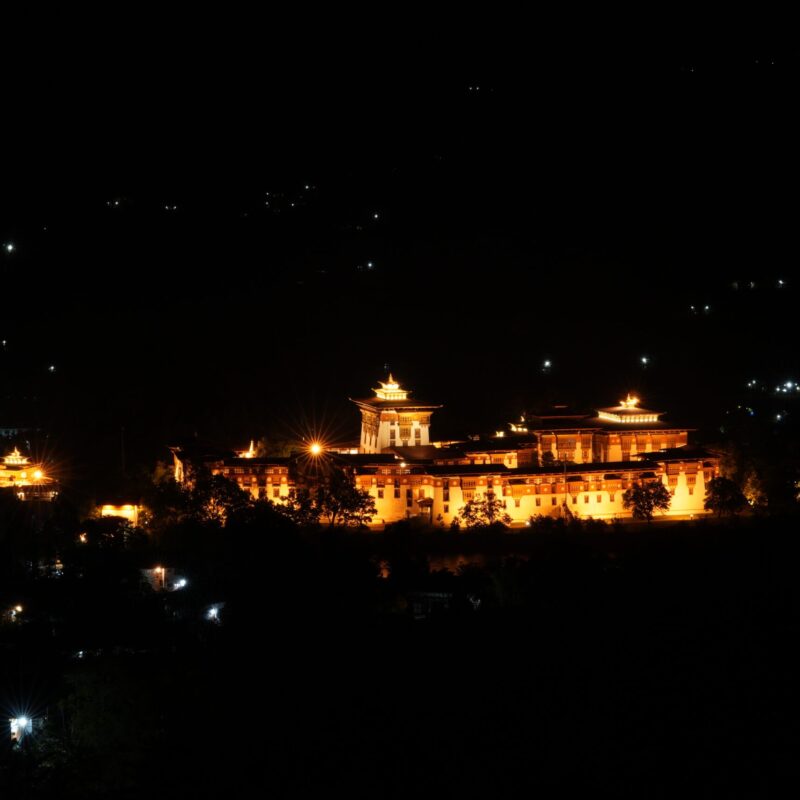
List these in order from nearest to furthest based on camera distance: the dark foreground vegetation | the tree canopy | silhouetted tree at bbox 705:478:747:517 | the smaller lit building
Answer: the dark foreground vegetation
the smaller lit building
the tree canopy
silhouetted tree at bbox 705:478:747:517

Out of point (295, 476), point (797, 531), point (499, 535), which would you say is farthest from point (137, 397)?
point (797, 531)

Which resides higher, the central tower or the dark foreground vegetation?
the central tower

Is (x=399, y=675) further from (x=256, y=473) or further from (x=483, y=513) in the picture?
(x=256, y=473)

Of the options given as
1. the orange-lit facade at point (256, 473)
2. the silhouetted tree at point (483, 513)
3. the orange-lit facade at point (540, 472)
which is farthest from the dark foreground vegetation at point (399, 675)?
the orange-lit facade at point (256, 473)

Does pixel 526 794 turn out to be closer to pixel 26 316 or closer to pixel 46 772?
pixel 46 772

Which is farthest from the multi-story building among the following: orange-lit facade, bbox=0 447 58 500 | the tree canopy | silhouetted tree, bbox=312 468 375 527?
orange-lit facade, bbox=0 447 58 500

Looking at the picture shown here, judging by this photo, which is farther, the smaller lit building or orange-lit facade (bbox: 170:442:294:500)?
orange-lit facade (bbox: 170:442:294:500)

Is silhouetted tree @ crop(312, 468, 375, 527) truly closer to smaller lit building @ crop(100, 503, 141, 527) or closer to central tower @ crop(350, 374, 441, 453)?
smaller lit building @ crop(100, 503, 141, 527)

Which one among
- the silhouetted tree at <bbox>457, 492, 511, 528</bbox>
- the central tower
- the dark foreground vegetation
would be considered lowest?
the dark foreground vegetation

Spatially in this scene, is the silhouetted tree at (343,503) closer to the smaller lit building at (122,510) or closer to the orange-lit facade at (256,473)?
the orange-lit facade at (256,473)
